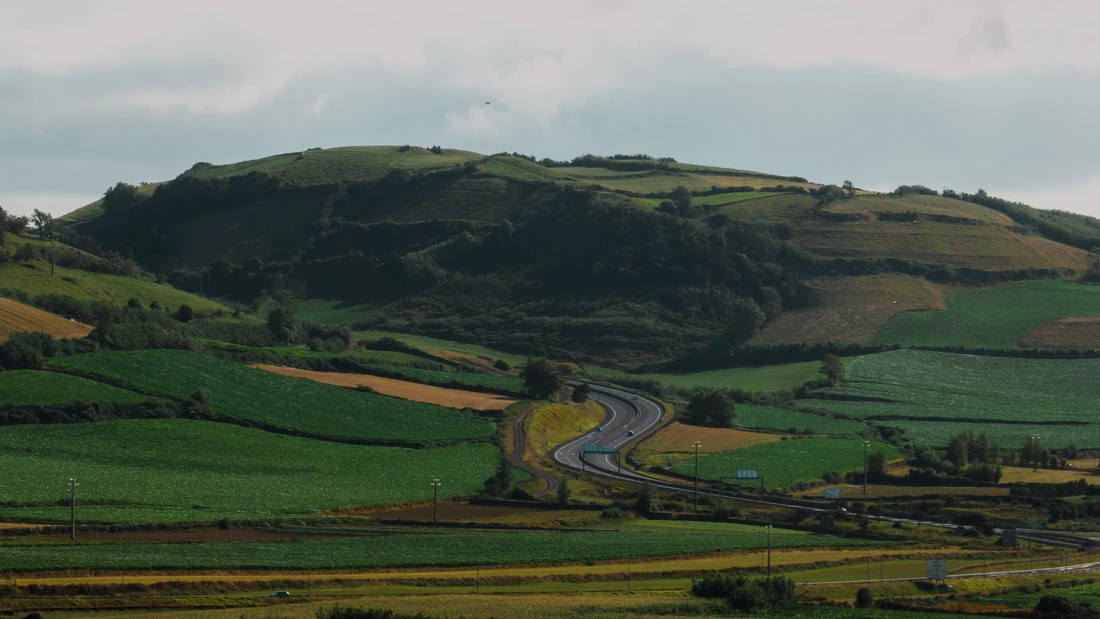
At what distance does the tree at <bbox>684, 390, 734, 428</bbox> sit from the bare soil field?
56.0 meters

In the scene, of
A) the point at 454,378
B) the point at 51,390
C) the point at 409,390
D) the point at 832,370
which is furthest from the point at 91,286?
the point at 832,370

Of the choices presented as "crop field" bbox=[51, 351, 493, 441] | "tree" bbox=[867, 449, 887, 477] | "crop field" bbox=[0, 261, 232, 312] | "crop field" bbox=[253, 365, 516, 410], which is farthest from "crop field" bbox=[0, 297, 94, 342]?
"tree" bbox=[867, 449, 887, 477]

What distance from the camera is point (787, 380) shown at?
179000 mm

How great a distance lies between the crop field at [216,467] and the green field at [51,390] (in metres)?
3.96

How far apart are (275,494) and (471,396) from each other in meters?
50.2

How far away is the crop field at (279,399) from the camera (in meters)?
127

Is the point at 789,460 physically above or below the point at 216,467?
below

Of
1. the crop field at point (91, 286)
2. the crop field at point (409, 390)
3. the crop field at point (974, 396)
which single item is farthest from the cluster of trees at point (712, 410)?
the crop field at point (91, 286)

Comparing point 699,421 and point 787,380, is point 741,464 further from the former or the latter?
point 787,380

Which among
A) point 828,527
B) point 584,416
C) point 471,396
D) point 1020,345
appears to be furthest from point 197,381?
point 1020,345

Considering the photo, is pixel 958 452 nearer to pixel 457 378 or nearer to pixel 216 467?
pixel 457 378

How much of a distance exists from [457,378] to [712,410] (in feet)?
99.4

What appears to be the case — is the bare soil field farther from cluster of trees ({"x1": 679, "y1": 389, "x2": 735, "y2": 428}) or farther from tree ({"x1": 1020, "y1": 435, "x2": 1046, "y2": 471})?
cluster of trees ({"x1": 679, "y1": 389, "x2": 735, "y2": 428})

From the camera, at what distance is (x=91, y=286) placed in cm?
17100
